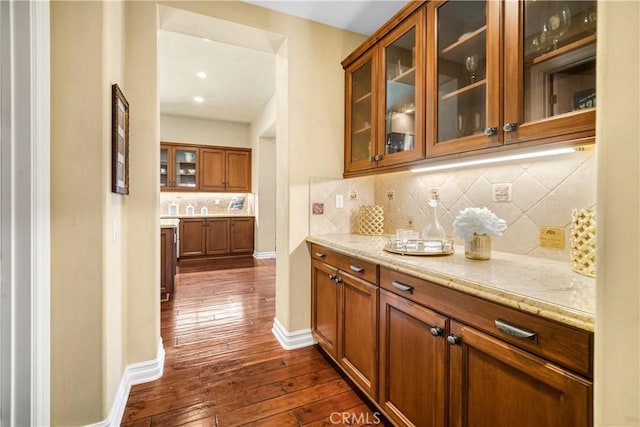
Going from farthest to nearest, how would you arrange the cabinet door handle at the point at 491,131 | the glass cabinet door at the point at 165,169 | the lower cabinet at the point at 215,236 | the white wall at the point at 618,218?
1. the glass cabinet door at the point at 165,169
2. the lower cabinet at the point at 215,236
3. the cabinet door handle at the point at 491,131
4. the white wall at the point at 618,218

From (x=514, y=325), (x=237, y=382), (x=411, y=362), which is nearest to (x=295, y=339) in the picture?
(x=237, y=382)

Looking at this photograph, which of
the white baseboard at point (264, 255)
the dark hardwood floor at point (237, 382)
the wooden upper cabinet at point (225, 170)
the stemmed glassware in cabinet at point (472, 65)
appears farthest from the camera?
the wooden upper cabinet at point (225, 170)

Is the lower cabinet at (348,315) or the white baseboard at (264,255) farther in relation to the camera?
the white baseboard at (264,255)

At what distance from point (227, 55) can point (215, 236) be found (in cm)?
363

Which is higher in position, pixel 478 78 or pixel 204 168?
pixel 204 168

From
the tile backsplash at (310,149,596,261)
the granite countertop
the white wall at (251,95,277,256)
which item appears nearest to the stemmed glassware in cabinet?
the tile backsplash at (310,149,596,261)

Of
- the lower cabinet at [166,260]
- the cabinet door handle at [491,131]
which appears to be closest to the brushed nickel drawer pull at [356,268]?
the cabinet door handle at [491,131]

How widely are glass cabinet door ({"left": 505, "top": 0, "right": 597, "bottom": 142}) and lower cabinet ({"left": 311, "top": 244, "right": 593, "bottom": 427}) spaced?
2.41 feet

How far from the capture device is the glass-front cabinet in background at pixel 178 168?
234 inches

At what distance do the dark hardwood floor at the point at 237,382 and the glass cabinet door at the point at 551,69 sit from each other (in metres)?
1.66

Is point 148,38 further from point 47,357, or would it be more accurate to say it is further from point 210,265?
point 210,265

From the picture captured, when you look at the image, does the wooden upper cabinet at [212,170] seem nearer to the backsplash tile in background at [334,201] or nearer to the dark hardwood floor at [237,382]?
the dark hardwood floor at [237,382]

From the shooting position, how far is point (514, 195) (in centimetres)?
151

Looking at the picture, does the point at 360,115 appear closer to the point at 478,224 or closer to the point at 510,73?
the point at 510,73
